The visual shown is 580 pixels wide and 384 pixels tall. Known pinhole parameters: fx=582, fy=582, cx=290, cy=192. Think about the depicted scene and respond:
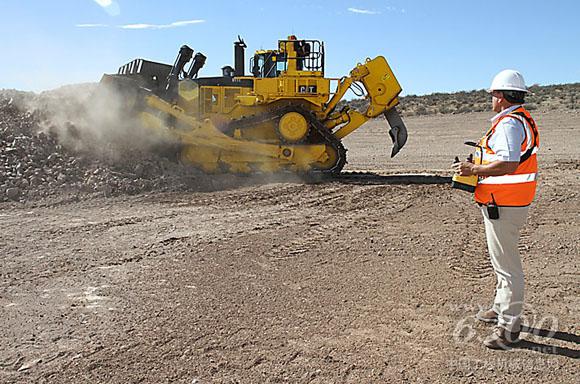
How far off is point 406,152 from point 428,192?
966 centimetres

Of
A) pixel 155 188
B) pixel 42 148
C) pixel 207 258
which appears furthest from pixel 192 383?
pixel 42 148

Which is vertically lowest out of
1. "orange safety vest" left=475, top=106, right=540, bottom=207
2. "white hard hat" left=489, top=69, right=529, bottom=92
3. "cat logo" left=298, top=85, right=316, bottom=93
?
"orange safety vest" left=475, top=106, right=540, bottom=207

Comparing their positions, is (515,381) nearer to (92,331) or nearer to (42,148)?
(92,331)

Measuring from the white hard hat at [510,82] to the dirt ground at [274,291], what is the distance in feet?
6.38

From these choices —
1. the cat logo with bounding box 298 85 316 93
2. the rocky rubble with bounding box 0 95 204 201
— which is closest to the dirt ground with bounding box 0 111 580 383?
the rocky rubble with bounding box 0 95 204 201

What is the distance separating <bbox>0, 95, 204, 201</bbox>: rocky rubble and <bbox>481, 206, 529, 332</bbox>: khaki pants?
8.47 meters

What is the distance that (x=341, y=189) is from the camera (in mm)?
12023

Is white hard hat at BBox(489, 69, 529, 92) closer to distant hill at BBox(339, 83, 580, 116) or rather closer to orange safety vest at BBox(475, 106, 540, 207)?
orange safety vest at BBox(475, 106, 540, 207)

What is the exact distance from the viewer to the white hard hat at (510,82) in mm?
4305

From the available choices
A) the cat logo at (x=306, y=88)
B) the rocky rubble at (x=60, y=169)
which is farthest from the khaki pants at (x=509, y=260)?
the cat logo at (x=306, y=88)

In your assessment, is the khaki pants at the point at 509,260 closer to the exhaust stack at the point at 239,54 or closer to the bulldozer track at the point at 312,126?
the bulldozer track at the point at 312,126

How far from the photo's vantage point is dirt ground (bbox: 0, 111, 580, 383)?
422cm

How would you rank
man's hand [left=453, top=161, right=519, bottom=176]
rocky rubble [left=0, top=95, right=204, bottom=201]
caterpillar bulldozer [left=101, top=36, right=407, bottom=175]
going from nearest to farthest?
man's hand [left=453, top=161, right=519, bottom=176]
rocky rubble [left=0, top=95, right=204, bottom=201]
caterpillar bulldozer [left=101, top=36, right=407, bottom=175]

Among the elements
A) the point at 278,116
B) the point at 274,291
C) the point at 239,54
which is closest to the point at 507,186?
the point at 274,291
